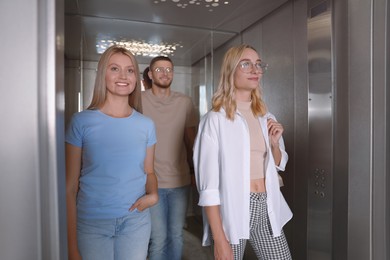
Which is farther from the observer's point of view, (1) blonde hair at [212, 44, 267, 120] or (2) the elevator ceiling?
(2) the elevator ceiling

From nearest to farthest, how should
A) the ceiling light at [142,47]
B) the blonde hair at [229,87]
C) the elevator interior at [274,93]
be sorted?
the elevator interior at [274,93] → the blonde hair at [229,87] → the ceiling light at [142,47]

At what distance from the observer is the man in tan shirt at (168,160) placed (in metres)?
2.04

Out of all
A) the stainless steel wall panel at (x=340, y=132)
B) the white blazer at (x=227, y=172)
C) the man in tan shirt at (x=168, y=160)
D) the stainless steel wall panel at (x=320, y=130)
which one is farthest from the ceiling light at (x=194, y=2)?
the white blazer at (x=227, y=172)

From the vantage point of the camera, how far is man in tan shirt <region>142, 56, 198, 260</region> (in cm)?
204

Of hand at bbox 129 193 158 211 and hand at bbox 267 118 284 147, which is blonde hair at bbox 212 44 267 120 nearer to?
hand at bbox 267 118 284 147

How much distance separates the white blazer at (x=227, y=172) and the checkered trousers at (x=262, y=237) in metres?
0.03

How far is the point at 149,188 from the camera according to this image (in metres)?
1.45

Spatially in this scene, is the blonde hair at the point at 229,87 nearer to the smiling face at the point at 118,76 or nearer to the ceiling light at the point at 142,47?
the smiling face at the point at 118,76

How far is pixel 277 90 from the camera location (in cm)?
231

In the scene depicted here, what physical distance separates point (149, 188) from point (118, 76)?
22.1 inches

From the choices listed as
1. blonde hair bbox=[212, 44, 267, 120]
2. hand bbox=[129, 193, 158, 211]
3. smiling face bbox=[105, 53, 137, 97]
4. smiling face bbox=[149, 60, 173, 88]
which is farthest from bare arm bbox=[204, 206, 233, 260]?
smiling face bbox=[149, 60, 173, 88]

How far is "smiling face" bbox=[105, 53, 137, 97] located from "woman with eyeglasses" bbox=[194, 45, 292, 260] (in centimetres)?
40

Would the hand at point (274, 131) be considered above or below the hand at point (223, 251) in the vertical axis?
A: above

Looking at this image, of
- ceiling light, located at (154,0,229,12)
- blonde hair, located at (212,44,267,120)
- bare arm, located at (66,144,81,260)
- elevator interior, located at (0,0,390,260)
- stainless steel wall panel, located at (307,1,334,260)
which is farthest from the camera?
ceiling light, located at (154,0,229,12)
